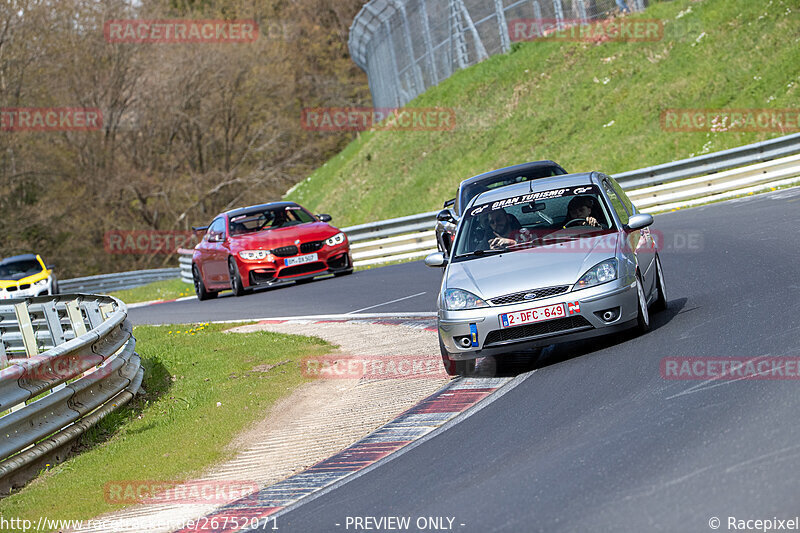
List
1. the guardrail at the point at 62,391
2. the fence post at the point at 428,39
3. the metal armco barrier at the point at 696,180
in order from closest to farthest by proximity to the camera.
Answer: the guardrail at the point at 62,391, the metal armco barrier at the point at 696,180, the fence post at the point at 428,39

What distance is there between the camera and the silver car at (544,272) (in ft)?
27.1

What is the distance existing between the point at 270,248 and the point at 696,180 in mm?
9129

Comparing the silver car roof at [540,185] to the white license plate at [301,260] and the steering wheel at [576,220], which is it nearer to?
the steering wheel at [576,220]

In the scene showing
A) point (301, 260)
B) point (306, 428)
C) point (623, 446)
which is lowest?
point (306, 428)

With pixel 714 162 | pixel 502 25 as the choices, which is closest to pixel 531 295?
pixel 714 162

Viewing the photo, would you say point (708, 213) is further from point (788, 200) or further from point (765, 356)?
point (765, 356)

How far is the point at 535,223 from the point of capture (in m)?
9.96

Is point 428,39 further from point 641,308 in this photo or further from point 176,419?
point 641,308

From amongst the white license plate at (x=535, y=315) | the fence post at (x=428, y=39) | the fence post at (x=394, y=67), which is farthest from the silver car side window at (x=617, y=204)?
the fence post at (x=394, y=67)

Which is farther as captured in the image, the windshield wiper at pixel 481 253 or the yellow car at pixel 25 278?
the yellow car at pixel 25 278

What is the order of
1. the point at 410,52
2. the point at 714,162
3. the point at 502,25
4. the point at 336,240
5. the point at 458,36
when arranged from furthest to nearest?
the point at 410,52
the point at 458,36
the point at 502,25
the point at 714,162
the point at 336,240

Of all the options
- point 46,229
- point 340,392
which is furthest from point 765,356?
point 46,229

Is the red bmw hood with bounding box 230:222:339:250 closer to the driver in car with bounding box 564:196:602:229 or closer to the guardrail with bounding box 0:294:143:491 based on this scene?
the guardrail with bounding box 0:294:143:491

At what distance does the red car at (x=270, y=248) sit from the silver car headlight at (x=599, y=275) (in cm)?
1204
